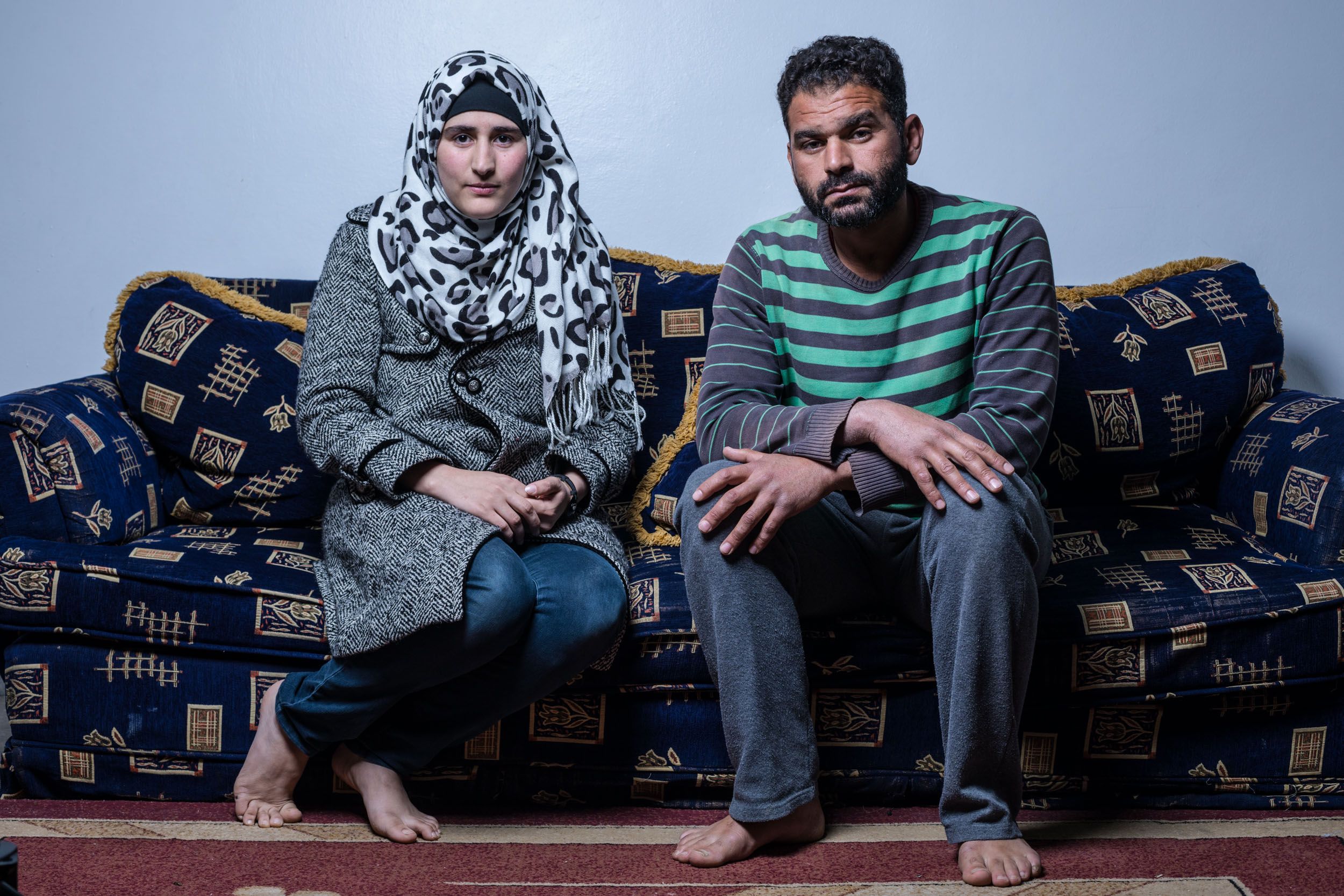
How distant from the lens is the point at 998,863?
1.30m

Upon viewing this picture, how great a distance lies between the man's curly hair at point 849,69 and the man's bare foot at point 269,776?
1206 millimetres

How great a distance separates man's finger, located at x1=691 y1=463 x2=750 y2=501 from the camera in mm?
1416

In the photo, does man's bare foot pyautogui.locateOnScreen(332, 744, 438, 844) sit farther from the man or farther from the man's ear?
the man's ear

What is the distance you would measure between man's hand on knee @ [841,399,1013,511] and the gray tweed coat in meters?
0.47

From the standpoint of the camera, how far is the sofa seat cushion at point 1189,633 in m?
1.53

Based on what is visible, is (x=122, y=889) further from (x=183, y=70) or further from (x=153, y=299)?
(x=183, y=70)

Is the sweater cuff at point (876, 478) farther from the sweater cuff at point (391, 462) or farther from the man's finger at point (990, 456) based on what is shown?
the sweater cuff at point (391, 462)

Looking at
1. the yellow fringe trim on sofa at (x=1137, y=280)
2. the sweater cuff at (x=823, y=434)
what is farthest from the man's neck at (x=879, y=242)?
the yellow fringe trim on sofa at (x=1137, y=280)

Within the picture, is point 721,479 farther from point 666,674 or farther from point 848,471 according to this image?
point 666,674

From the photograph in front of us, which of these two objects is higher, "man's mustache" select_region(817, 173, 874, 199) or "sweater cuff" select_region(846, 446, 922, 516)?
"man's mustache" select_region(817, 173, 874, 199)

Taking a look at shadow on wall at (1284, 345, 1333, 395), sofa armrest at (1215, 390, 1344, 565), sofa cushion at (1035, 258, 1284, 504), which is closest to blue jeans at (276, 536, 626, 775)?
sofa cushion at (1035, 258, 1284, 504)

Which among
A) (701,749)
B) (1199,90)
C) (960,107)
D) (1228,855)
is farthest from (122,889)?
(1199,90)

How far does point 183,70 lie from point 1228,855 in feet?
8.04

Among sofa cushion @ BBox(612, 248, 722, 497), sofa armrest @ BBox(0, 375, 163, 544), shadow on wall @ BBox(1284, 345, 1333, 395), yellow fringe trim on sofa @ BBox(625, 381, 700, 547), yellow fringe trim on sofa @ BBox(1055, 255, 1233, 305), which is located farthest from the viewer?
shadow on wall @ BBox(1284, 345, 1333, 395)
